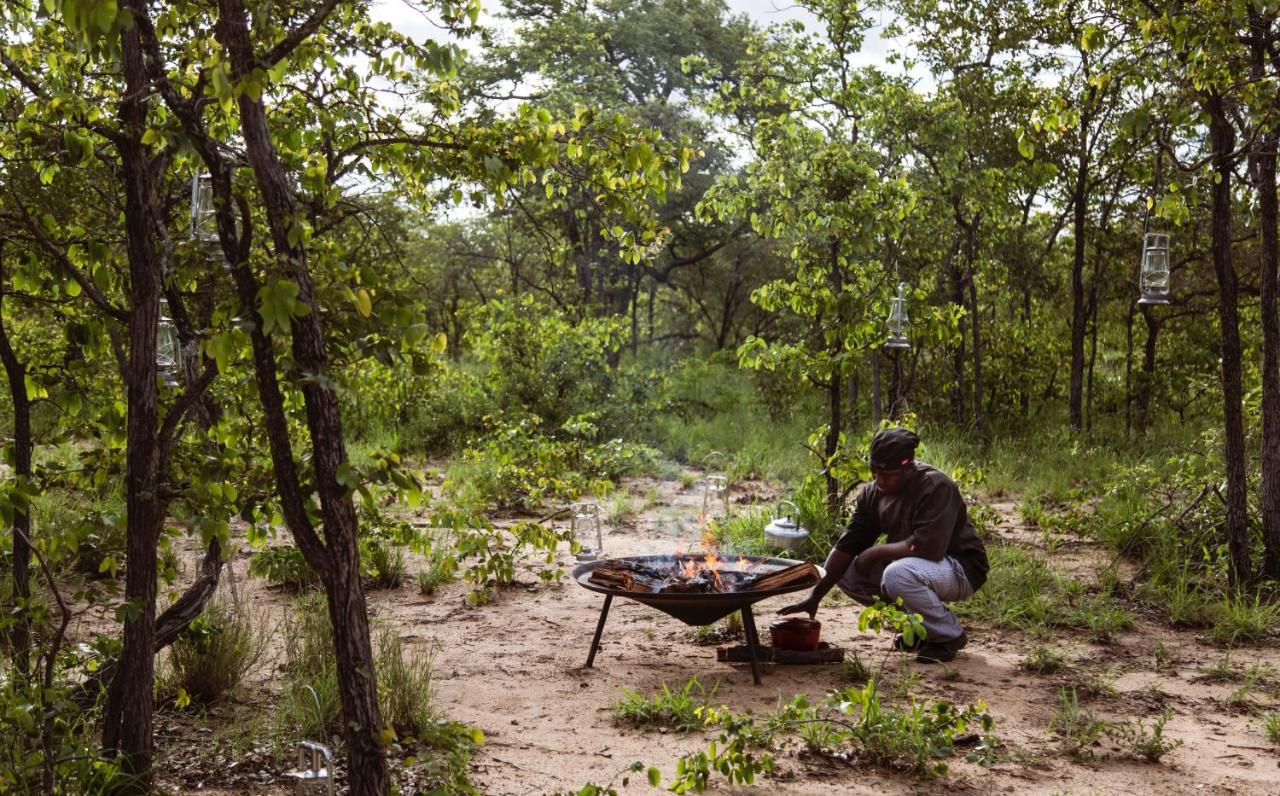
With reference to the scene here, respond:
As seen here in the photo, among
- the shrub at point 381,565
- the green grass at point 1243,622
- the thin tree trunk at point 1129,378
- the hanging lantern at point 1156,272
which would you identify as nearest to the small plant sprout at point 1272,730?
the green grass at point 1243,622

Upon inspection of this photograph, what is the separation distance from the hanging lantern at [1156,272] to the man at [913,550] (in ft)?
7.31

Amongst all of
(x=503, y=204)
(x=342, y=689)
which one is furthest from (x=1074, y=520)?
(x=342, y=689)

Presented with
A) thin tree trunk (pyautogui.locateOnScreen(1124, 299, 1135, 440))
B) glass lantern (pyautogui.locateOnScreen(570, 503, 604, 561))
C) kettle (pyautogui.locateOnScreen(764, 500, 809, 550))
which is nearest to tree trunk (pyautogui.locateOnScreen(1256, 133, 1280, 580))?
kettle (pyautogui.locateOnScreen(764, 500, 809, 550))

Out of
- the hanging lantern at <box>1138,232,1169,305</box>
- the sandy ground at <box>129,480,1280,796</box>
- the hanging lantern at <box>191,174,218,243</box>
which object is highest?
the hanging lantern at <box>1138,232,1169,305</box>

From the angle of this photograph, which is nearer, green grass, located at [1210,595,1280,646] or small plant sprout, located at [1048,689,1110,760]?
small plant sprout, located at [1048,689,1110,760]

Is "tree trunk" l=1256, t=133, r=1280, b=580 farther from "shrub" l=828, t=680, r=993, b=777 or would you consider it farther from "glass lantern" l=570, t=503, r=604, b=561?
"glass lantern" l=570, t=503, r=604, b=561

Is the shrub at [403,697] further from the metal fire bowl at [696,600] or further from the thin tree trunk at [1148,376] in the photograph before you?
the thin tree trunk at [1148,376]

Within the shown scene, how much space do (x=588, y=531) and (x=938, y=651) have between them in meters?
4.23

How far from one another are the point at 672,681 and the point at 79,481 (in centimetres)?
300

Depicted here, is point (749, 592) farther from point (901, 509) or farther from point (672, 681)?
point (901, 509)

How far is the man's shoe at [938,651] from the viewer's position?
584 centimetres

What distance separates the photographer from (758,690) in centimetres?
545

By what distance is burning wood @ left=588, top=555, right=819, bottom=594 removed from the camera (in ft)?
18.2

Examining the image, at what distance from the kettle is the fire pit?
181 centimetres
